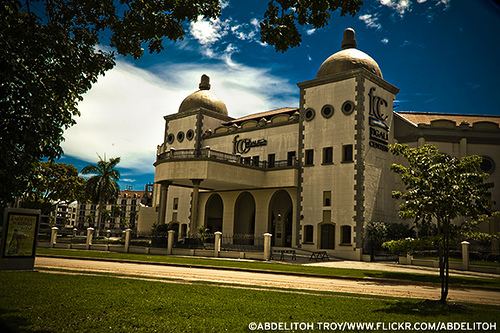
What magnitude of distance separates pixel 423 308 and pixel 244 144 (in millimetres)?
35399

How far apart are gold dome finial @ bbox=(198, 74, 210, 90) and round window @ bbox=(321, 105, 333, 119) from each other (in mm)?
20607

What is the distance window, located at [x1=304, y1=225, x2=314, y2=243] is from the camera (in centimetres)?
3662

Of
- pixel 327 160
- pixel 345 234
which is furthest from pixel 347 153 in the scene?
pixel 345 234

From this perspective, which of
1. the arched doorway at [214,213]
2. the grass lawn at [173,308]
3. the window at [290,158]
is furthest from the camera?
the arched doorway at [214,213]

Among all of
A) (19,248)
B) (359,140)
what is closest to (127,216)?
(359,140)

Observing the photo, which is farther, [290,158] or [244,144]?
[244,144]

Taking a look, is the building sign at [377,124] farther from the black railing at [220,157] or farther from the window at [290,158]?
the window at [290,158]

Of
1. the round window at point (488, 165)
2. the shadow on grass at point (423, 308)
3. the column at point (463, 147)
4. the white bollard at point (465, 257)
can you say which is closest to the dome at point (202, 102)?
the column at point (463, 147)

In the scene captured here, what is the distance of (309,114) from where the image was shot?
128 feet

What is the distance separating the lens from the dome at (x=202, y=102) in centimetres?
5100

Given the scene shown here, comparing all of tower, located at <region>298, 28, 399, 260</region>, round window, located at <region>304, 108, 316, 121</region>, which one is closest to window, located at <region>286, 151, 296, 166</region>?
tower, located at <region>298, 28, 399, 260</region>

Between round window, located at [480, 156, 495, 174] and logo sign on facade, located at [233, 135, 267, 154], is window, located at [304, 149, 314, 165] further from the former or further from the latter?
round window, located at [480, 156, 495, 174]

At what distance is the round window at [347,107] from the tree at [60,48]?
27509mm

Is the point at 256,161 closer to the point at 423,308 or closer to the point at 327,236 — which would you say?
the point at 327,236
